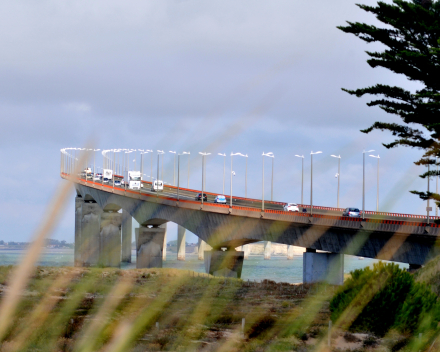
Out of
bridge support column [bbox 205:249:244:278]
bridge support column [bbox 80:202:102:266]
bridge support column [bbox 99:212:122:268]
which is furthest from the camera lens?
bridge support column [bbox 80:202:102:266]

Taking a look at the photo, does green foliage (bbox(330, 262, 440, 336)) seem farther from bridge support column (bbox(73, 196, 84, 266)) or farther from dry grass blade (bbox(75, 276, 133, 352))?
bridge support column (bbox(73, 196, 84, 266))

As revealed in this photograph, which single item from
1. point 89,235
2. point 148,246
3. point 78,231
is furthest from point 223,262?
point 78,231

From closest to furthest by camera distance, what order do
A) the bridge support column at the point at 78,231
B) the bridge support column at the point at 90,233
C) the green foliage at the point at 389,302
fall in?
the green foliage at the point at 389,302, the bridge support column at the point at 90,233, the bridge support column at the point at 78,231

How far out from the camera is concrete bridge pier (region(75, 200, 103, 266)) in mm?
148375

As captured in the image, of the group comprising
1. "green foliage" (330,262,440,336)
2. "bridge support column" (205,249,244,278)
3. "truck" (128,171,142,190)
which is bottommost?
"bridge support column" (205,249,244,278)

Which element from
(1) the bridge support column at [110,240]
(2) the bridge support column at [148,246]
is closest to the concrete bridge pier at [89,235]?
(1) the bridge support column at [110,240]

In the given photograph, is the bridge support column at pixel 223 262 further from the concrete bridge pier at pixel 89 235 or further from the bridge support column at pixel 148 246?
the concrete bridge pier at pixel 89 235

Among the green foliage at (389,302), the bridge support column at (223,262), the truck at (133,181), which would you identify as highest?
the truck at (133,181)

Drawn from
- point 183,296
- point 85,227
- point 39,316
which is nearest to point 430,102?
point 183,296

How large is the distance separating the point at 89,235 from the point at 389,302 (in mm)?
126673

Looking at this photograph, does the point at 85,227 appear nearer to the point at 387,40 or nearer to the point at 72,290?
the point at 72,290

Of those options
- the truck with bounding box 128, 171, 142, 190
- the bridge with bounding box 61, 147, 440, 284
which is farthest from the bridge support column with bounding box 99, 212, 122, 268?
the truck with bounding box 128, 171, 142, 190

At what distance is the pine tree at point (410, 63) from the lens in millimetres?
38906

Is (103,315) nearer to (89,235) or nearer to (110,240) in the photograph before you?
(110,240)
